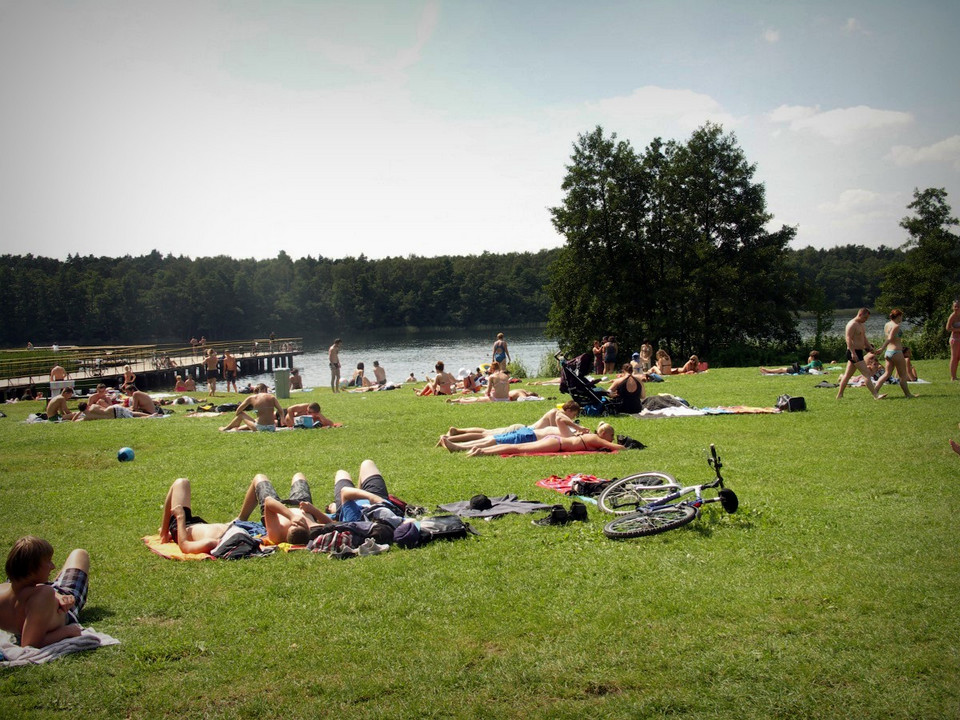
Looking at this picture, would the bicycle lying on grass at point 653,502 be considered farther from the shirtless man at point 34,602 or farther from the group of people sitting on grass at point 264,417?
the group of people sitting on grass at point 264,417

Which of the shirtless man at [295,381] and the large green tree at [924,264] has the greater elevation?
the large green tree at [924,264]

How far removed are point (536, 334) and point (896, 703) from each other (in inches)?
3453

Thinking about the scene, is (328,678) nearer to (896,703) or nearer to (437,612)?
(437,612)

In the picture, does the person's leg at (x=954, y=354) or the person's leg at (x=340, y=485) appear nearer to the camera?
the person's leg at (x=340, y=485)

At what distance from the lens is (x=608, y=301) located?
47.8 m

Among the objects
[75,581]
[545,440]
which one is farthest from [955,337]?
[75,581]

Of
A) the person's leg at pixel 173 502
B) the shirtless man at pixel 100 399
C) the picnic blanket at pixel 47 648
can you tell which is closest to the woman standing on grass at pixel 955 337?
the person's leg at pixel 173 502

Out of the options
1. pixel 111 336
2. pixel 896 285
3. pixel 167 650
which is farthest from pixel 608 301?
pixel 111 336

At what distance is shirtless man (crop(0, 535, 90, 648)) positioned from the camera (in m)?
5.14

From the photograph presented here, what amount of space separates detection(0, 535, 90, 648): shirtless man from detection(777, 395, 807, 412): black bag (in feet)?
43.9

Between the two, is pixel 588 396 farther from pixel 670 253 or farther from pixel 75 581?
pixel 670 253

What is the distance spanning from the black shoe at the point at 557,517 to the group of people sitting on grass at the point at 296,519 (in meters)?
1.35

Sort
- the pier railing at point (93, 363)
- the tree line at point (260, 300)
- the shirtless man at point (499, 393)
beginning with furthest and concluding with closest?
the tree line at point (260, 300) < the pier railing at point (93, 363) < the shirtless man at point (499, 393)

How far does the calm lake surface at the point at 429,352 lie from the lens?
174ft
